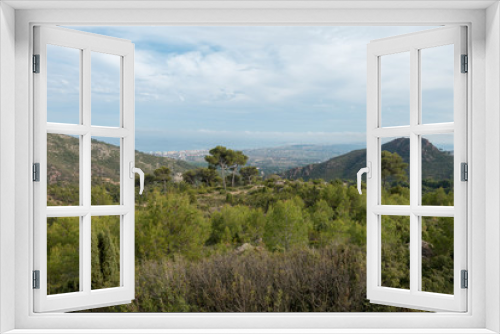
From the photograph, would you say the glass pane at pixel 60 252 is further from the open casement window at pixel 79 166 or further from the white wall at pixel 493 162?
the white wall at pixel 493 162

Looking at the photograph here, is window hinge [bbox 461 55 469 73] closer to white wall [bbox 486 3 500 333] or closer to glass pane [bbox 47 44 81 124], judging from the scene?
white wall [bbox 486 3 500 333]

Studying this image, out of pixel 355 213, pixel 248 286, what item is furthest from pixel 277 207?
pixel 248 286

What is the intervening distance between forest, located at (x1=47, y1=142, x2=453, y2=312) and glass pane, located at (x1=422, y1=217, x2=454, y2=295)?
0.01 meters

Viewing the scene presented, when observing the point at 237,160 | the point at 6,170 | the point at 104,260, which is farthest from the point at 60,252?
the point at 237,160

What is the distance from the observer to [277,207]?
5781 mm

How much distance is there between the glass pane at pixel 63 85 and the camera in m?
2.39

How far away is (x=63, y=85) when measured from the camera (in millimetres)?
3543

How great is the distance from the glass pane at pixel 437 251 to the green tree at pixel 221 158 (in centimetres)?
318

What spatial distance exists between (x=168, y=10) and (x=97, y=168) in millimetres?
3217

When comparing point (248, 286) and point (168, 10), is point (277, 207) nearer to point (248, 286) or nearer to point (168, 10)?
point (248, 286)

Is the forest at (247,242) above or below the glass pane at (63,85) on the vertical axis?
below

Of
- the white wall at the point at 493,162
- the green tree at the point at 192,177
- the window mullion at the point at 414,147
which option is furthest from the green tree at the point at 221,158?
the white wall at the point at 493,162

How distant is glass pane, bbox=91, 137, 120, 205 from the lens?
4.52m

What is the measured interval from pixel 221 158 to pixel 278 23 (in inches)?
171
